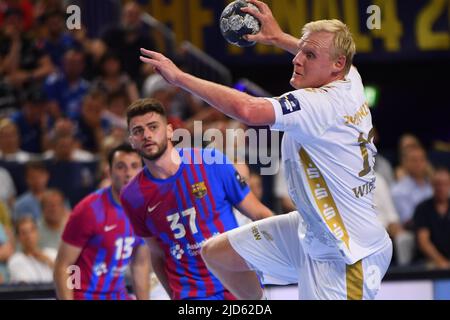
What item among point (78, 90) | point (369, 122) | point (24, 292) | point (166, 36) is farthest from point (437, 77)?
point (369, 122)

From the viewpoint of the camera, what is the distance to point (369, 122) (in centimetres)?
593

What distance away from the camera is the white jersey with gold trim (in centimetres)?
564

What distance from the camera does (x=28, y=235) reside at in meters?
9.55

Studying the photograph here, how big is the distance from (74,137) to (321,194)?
628 centimetres

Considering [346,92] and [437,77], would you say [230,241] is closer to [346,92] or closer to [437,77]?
[346,92]

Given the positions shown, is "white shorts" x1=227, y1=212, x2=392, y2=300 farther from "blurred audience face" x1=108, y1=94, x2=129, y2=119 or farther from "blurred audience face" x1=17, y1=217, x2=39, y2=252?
"blurred audience face" x1=108, y1=94, x2=129, y2=119

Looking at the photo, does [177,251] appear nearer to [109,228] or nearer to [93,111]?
[109,228]

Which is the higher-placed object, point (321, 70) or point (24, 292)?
point (321, 70)

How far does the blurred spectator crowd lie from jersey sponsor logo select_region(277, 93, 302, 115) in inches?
167

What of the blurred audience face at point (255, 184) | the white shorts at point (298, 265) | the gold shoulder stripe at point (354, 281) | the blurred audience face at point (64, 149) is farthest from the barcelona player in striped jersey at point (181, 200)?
the blurred audience face at point (64, 149)

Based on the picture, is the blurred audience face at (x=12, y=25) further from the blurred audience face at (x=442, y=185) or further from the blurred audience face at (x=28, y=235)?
the blurred audience face at (x=442, y=185)

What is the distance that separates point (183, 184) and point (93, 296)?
1.44 m

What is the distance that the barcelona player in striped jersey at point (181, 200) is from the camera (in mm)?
6891

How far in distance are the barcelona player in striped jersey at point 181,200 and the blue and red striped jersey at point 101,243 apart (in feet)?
2.39
